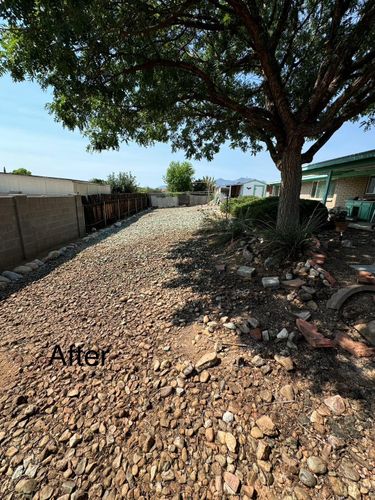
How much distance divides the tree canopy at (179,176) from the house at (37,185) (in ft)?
65.1

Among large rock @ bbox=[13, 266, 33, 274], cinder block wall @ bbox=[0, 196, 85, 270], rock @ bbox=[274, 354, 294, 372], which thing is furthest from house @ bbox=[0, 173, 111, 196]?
rock @ bbox=[274, 354, 294, 372]

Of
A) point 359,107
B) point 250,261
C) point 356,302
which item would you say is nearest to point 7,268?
point 250,261

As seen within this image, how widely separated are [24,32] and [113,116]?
7.57 ft

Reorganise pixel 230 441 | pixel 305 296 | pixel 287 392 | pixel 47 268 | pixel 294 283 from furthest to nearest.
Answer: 1. pixel 47 268
2. pixel 294 283
3. pixel 305 296
4. pixel 287 392
5. pixel 230 441

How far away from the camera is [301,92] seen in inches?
215

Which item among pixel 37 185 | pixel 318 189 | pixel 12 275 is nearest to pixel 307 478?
pixel 12 275

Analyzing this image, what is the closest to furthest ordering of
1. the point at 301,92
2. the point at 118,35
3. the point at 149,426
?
the point at 149,426 → the point at 118,35 → the point at 301,92

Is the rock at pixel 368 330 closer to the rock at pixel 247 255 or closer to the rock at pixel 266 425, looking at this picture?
the rock at pixel 266 425

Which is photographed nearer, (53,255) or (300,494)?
(300,494)

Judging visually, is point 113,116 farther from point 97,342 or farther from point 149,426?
point 149,426

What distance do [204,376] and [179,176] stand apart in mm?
30422

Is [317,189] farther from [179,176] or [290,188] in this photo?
[179,176]

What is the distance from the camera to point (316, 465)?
4.10ft

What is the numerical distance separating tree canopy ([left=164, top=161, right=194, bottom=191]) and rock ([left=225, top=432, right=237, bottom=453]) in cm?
3064
